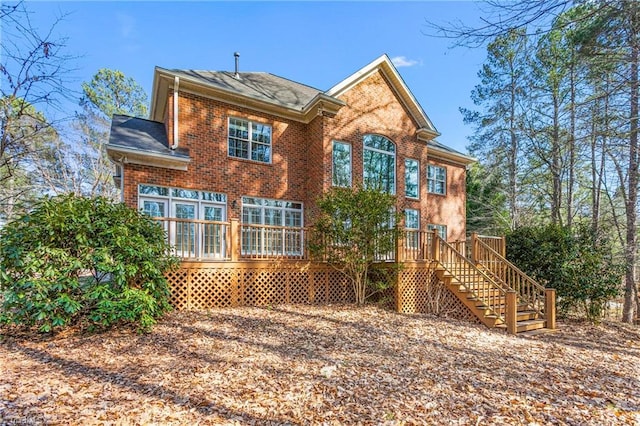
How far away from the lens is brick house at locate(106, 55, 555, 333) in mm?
8117

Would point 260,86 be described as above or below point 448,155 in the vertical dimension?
above

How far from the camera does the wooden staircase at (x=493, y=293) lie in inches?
293

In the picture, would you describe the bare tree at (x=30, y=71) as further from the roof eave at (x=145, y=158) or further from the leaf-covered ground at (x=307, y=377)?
the leaf-covered ground at (x=307, y=377)

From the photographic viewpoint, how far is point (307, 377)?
13.7ft

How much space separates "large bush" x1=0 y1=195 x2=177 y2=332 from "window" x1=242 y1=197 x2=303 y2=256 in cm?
320

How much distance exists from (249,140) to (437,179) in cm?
929

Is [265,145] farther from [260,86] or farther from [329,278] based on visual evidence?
[329,278]

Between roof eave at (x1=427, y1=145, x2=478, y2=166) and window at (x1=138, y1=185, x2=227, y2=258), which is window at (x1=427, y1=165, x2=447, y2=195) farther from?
window at (x1=138, y1=185, x2=227, y2=258)

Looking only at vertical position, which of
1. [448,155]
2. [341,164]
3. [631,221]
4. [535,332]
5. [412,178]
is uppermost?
[448,155]

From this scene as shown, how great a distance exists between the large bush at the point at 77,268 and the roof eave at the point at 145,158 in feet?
9.88

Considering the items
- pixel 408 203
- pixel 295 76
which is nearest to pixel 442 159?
pixel 408 203

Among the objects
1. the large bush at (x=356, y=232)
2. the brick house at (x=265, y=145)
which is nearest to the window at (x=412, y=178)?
the brick house at (x=265, y=145)

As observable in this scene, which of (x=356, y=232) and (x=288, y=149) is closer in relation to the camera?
(x=356, y=232)

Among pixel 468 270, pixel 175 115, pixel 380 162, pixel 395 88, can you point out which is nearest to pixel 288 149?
pixel 380 162
